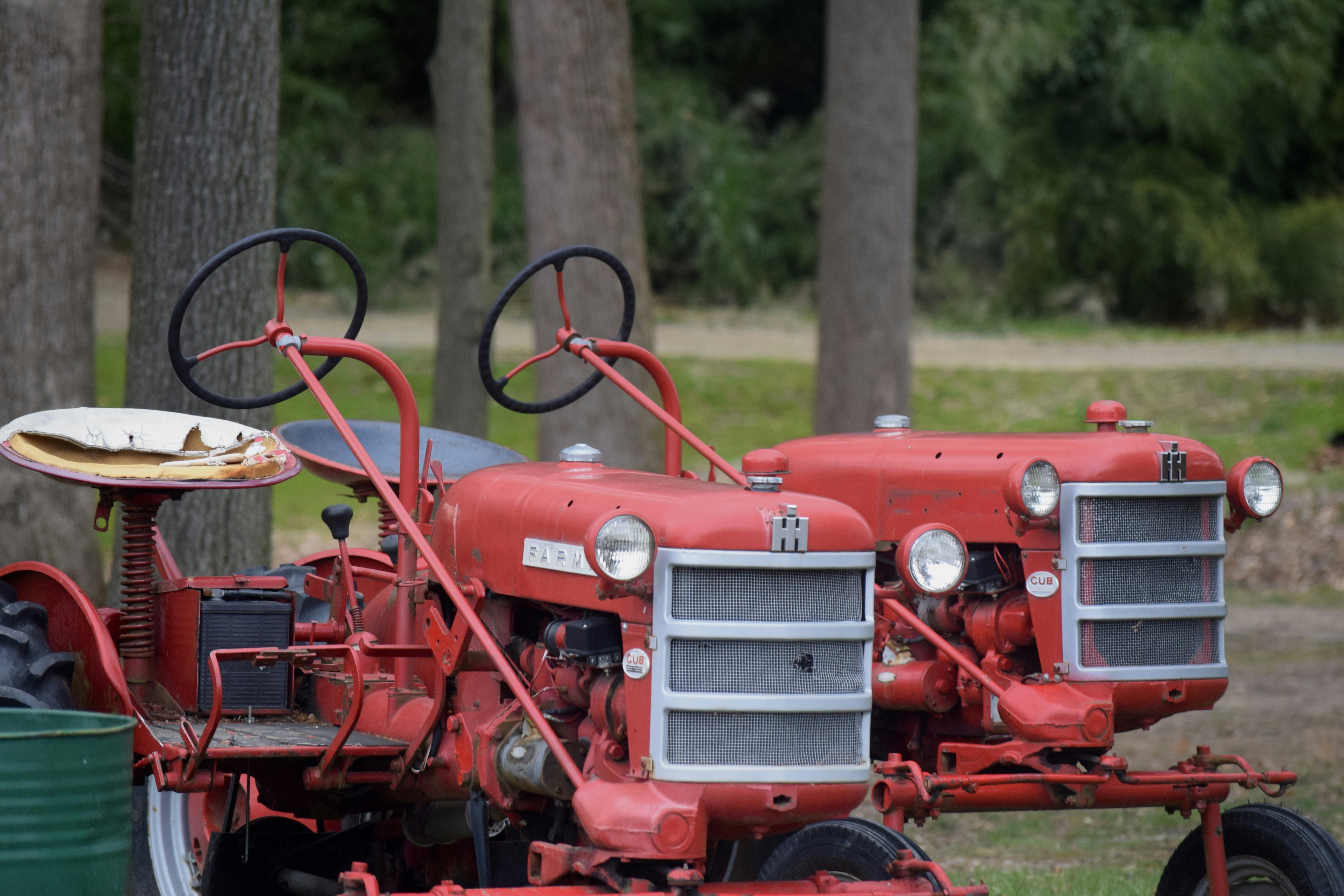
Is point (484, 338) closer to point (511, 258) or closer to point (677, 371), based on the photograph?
point (677, 371)

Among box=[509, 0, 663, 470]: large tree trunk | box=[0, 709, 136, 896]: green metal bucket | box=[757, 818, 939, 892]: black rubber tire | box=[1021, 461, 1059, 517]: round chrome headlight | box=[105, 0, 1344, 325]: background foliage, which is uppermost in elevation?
box=[105, 0, 1344, 325]: background foliage

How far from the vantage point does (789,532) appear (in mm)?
3443

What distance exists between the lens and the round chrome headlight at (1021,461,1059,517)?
4617 mm

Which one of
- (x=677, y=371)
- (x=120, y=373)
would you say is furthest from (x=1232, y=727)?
(x=120, y=373)

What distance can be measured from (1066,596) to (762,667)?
1527mm

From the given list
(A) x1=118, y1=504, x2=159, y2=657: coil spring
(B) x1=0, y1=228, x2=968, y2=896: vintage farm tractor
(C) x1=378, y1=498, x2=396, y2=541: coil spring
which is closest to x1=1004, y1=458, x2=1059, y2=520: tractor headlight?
(B) x1=0, y1=228, x2=968, y2=896: vintage farm tractor

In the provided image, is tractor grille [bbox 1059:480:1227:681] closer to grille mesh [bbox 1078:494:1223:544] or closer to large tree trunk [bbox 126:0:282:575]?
grille mesh [bbox 1078:494:1223:544]

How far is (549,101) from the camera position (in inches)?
355

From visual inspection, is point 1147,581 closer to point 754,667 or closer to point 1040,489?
point 1040,489

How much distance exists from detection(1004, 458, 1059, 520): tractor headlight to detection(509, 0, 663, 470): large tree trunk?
172 inches

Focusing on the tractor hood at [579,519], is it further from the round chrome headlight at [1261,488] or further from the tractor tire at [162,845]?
the round chrome headlight at [1261,488]

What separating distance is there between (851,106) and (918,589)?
7.07 metres

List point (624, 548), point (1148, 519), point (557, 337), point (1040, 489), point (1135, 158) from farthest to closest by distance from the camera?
point (1135, 158) < point (1148, 519) < point (1040, 489) < point (557, 337) < point (624, 548)

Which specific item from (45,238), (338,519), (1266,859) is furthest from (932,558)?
(45,238)
